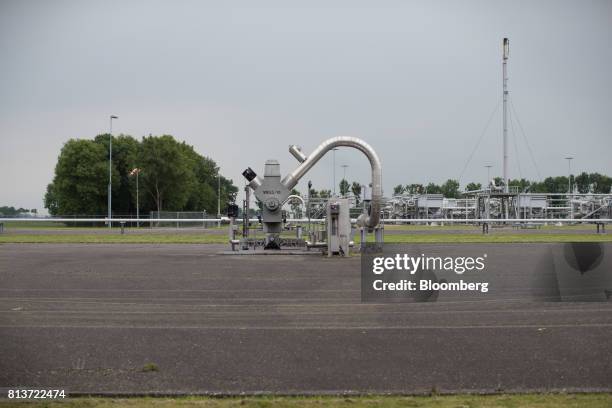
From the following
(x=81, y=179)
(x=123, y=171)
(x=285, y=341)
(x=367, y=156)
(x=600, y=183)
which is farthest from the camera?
(x=600, y=183)

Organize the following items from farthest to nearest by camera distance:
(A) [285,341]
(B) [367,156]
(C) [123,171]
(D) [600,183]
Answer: (D) [600,183] < (C) [123,171] < (B) [367,156] < (A) [285,341]

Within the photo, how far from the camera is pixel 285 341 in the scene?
6.82 m

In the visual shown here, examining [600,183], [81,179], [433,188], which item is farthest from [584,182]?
[81,179]

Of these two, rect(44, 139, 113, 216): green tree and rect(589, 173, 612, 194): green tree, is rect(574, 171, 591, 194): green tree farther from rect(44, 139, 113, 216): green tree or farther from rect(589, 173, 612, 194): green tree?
rect(44, 139, 113, 216): green tree

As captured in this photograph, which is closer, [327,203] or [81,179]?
[327,203]

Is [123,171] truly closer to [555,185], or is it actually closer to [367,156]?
[367,156]

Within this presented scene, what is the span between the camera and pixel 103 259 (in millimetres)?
18453

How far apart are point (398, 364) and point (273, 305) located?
383 centimetres

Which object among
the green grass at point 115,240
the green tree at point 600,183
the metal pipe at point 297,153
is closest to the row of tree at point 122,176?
the green grass at point 115,240

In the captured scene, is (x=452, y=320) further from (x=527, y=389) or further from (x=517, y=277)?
(x=517, y=277)

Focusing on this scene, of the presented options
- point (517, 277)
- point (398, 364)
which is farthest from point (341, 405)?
point (517, 277)

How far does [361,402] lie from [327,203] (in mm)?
16234

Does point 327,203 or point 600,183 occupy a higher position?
point 600,183

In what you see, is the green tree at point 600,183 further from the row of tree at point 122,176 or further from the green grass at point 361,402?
the green grass at point 361,402
